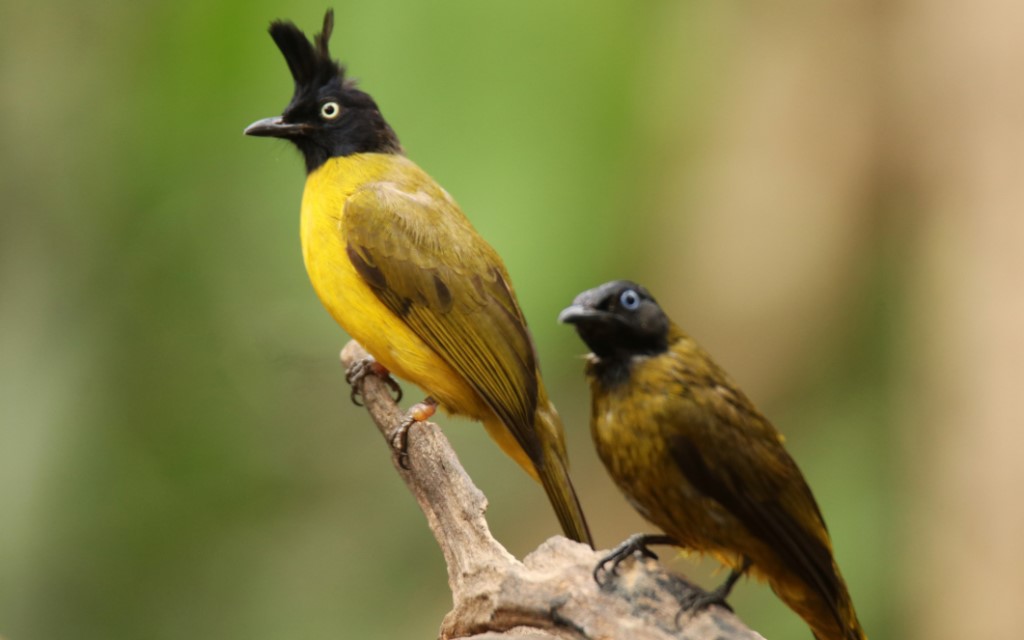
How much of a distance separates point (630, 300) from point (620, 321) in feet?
0.13

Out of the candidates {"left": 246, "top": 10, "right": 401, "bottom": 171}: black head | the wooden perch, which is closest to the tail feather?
the wooden perch

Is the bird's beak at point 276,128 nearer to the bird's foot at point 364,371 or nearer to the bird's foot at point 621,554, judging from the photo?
the bird's foot at point 364,371

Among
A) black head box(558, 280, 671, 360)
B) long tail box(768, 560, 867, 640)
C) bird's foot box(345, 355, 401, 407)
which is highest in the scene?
black head box(558, 280, 671, 360)

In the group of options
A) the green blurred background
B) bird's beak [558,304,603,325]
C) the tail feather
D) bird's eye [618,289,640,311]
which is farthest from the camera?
the green blurred background

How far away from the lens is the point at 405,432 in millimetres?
2615

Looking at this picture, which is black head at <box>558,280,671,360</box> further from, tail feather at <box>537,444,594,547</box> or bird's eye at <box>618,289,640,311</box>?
tail feather at <box>537,444,594,547</box>

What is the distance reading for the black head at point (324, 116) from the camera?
106 inches

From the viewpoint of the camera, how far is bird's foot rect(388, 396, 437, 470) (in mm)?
2592

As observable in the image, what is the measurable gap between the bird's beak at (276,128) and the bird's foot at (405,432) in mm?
650

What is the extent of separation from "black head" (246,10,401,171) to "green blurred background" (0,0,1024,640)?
3.50ft

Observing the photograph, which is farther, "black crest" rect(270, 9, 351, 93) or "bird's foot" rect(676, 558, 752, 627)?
"black crest" rect(270, 9, 351, 93)

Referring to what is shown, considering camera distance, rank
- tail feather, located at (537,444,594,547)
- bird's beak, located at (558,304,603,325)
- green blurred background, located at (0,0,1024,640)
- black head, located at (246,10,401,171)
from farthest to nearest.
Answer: green blurred background, located at (0,0,1024,640)
black head, located at (246,10,401,171)
tail feather, located at (537,444,594,547)
bird's beak, located at (558,304,603,325)

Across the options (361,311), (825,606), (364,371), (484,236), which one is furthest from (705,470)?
(484,236)

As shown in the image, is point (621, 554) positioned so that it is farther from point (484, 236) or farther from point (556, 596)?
point (484, 236)
